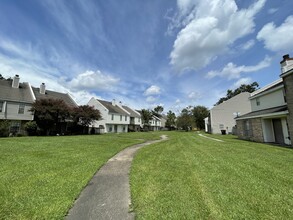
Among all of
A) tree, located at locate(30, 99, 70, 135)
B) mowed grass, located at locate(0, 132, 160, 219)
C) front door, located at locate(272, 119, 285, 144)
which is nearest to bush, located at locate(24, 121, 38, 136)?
tree, located at locate(30, 99, 70, 135)

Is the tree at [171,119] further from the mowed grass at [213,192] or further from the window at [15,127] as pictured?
the mowed grass at [213,192]

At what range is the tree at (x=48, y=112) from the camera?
22.3m

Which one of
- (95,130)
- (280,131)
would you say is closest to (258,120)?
(280,131)

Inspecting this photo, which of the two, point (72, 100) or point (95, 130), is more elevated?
point (72, 100)

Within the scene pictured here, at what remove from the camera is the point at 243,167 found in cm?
639

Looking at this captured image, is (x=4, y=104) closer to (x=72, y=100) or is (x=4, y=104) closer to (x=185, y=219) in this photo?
(x=72, y=100)

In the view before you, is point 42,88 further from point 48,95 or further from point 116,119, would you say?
point 116,119

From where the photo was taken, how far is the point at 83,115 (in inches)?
1062

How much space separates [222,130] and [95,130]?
27.8 metres

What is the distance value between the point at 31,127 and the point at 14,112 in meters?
3.59

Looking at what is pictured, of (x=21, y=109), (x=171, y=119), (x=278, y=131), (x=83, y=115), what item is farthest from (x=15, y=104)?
(x=171, y=119)

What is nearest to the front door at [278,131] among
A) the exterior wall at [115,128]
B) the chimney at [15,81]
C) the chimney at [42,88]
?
the exterior wall at [115,128]

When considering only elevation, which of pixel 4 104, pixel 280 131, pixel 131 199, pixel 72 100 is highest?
pixel 72 100

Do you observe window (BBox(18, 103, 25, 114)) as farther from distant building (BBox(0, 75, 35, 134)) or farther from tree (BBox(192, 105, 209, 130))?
tree (BBox(192, 105, 209, 130))
